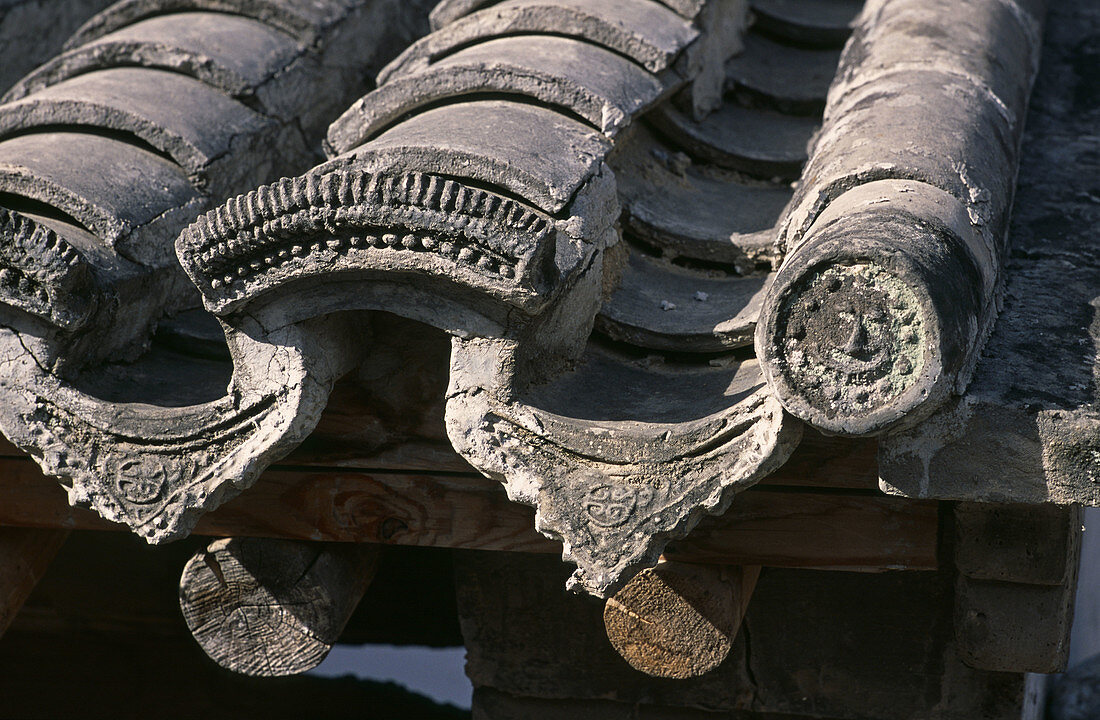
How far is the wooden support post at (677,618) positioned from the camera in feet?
6.83

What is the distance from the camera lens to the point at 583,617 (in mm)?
2572

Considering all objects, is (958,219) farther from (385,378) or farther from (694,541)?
(385,378)

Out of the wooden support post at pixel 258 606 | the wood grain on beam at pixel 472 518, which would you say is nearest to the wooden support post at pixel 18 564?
the wood grain on beam at pixel 472 518

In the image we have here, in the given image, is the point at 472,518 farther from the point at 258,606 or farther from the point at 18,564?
the point at 18,564

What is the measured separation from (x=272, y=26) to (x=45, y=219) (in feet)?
3.45

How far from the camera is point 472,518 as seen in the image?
7.37ft

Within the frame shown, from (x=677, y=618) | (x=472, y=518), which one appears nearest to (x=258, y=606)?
(x=472, y=518)

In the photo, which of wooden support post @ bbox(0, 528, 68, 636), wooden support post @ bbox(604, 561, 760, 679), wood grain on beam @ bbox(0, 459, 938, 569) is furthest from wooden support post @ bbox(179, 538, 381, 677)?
wooden support post @ bbox(604, 561, 760, 679)

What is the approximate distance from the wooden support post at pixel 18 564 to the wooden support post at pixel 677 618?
134 cm

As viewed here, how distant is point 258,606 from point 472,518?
0.49 m

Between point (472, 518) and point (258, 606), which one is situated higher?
point (472, 518)

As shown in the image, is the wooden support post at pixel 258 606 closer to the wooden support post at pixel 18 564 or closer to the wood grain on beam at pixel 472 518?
the wood grain on beam at pixel 472 518

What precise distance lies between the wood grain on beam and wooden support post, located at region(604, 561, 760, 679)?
0.04 metres

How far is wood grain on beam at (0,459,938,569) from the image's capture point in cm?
207
